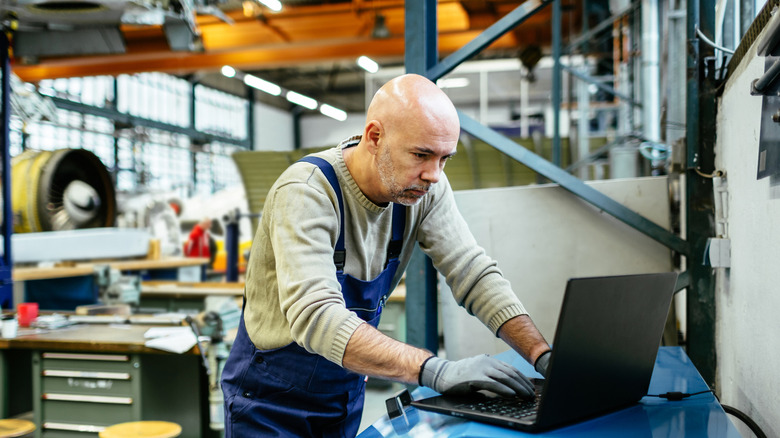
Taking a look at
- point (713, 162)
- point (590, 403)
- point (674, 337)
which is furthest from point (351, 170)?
point (674, 337)

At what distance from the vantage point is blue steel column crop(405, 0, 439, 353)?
2.23m

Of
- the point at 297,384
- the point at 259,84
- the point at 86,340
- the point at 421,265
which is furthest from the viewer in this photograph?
the point at 259,84

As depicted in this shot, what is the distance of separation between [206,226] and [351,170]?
661 centimetres

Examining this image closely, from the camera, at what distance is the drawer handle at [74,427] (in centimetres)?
292

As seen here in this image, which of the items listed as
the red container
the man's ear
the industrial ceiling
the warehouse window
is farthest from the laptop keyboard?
the warehouse window

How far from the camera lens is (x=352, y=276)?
1.56 m

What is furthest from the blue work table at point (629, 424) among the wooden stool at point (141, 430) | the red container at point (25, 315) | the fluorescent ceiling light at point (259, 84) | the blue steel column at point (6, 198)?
the fluorescent ceiling light at point (259, 84)

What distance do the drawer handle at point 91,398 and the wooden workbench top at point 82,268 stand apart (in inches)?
84.8

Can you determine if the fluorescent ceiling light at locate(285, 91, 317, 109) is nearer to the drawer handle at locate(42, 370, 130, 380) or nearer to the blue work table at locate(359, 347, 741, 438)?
the drawer handle at locate(42, 370, 130, 380)

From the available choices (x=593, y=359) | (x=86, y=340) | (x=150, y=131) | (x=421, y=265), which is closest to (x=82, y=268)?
(x=86, y=340)

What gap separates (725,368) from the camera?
1.96 m

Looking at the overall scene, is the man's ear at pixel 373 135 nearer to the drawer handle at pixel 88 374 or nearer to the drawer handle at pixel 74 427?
the drawer handle at pixel 88 374

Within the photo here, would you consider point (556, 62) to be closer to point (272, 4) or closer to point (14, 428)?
point (272, 4)

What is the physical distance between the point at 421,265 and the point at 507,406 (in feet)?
3.92
